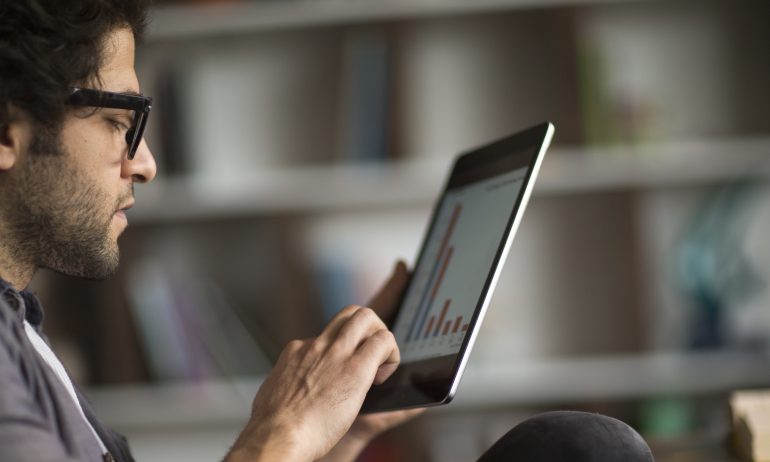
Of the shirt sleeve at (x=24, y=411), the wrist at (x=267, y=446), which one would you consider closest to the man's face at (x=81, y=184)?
the shirt sleeve at (x=24, y=411)

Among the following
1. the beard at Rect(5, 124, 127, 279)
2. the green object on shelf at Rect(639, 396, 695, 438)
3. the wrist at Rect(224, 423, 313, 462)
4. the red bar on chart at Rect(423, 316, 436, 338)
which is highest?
the beard at Rect(5, 124, 127, 279)

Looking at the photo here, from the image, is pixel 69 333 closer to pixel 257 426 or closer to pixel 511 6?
pixel 511 6

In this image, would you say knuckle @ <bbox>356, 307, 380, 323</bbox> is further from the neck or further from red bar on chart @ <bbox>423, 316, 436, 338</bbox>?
the neck

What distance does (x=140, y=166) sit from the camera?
3.53ft

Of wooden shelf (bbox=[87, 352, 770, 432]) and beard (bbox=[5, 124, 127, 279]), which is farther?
wooden shelf (bbox=[87, 352, 770, 432])

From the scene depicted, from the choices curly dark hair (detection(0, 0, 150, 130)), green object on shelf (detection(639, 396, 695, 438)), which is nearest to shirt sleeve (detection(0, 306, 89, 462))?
curly dark hair (detection(0, 0, 150, 130))

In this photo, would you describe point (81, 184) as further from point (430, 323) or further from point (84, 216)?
point (430, 323)

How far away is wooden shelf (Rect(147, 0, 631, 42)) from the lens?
2.16 meters

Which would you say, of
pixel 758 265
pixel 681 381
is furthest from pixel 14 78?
pixel 758 265

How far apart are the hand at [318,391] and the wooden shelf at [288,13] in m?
1.32

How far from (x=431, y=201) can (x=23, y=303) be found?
1358 millimetres

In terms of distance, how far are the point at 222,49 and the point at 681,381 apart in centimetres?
140

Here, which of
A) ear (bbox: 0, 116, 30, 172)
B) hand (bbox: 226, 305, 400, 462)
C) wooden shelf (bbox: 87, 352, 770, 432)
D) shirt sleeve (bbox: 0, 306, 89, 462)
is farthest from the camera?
wooden shelf (bbox: 87, 352, 770, 432)

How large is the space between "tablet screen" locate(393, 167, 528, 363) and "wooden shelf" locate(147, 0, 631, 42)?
3.27 feet
